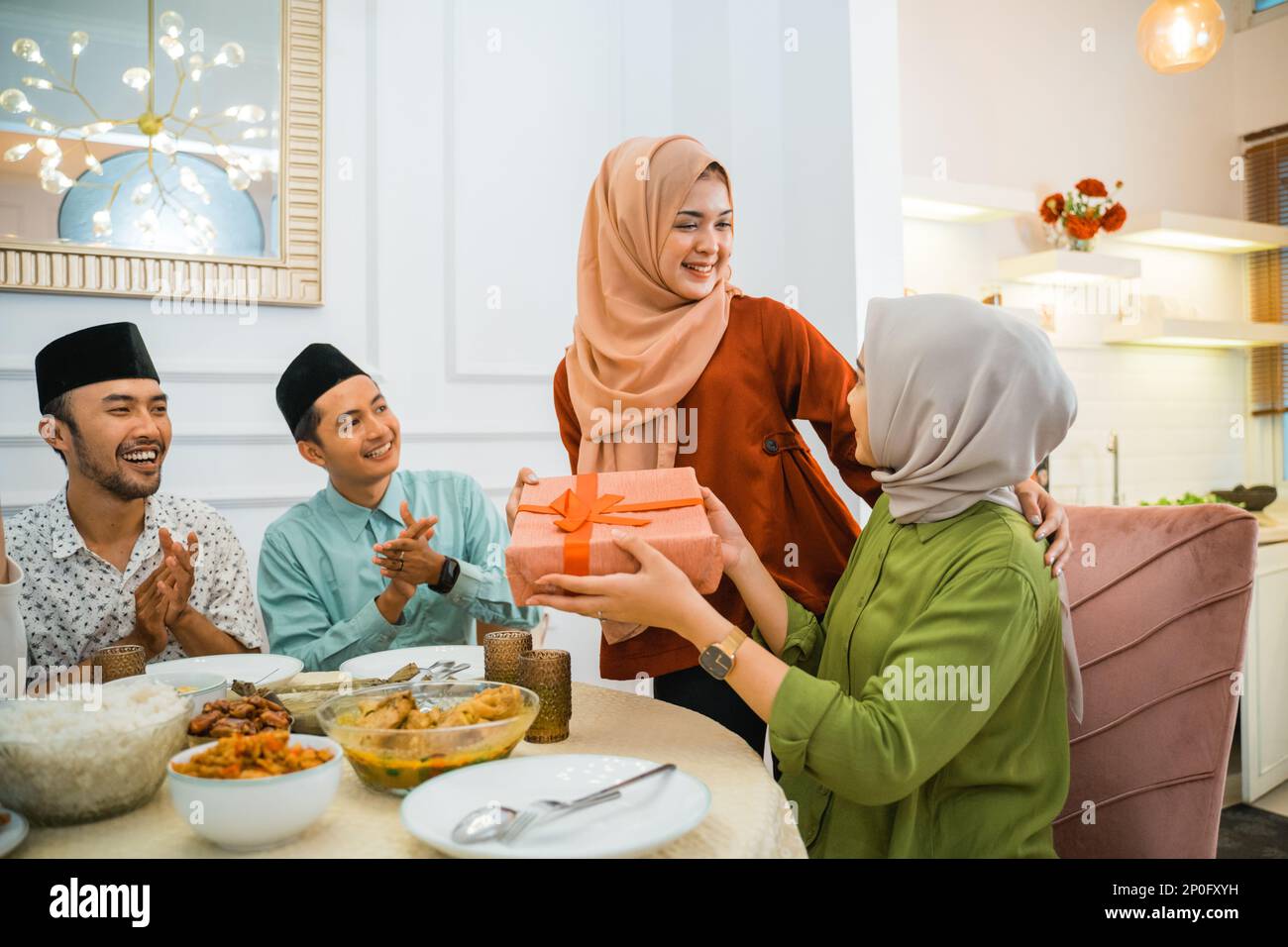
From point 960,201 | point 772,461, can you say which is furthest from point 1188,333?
point 772,461

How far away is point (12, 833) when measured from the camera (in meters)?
0.88

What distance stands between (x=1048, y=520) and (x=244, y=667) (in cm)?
132

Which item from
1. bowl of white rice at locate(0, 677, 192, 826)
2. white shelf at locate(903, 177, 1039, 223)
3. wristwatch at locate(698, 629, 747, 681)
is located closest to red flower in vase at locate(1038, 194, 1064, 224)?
white shelf at locate(903, 177, 1039, 223)

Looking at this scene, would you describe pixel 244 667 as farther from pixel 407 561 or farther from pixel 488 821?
pixel 488 821

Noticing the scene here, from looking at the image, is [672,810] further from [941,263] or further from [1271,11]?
[1271,11]

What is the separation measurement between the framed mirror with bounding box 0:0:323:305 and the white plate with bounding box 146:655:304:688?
0.87 meters

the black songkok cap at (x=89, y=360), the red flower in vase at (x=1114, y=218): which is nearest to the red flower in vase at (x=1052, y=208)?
the red flower in vase at (x=1114, y=218)

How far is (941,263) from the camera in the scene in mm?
3615

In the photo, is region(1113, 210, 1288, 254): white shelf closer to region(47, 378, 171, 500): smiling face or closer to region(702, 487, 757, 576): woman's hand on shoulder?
region(702, 487, 757, 576): woman's hand on shoulder

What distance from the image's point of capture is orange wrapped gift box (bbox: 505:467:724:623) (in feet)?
4.04
